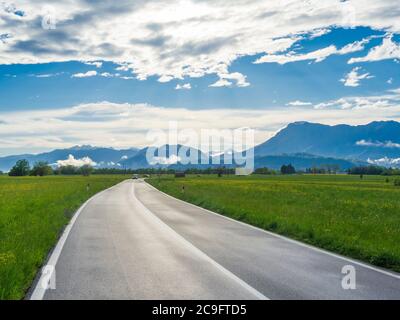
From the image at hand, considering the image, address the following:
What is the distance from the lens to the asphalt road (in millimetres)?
7762

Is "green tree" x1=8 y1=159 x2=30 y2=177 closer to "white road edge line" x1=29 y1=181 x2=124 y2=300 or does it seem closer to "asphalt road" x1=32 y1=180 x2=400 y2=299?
"white road edge line" x1=29 y1=181 x2=124 y2=300

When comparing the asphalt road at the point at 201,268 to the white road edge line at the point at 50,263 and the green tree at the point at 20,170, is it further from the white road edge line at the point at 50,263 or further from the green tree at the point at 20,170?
the green tree at the point at 20,170

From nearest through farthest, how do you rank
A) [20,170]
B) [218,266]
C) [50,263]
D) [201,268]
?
[201,268], [218,266], [50,263], [20,170]

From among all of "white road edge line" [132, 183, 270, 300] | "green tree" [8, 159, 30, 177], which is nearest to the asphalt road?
"white road edge line" [132, 183, 270, 300]

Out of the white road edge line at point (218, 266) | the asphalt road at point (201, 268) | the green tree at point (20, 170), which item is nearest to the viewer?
the white road edge line at point (218, 266)

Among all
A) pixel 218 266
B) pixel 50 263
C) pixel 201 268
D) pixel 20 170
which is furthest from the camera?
pixel 20 170

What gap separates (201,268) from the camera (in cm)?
972

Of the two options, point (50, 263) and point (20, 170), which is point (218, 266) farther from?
point (20, 170)

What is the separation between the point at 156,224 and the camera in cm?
1792

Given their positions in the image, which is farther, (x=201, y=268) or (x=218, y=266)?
(x=218, y=266)

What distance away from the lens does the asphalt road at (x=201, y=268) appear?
25.5 feet

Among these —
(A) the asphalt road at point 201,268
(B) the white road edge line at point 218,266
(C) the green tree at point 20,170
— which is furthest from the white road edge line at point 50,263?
(C) the green tree at point 20,170

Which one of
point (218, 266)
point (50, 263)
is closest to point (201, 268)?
point (218, 266)
